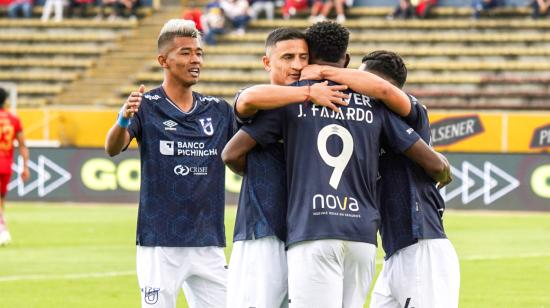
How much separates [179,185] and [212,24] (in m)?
27.0

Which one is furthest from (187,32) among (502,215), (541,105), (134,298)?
(541,105)

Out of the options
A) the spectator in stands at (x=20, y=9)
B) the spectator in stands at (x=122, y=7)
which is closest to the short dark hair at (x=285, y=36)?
the spectator in stands at (x=122, y=7)

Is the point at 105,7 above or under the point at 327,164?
under

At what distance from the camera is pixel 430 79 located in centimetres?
3119

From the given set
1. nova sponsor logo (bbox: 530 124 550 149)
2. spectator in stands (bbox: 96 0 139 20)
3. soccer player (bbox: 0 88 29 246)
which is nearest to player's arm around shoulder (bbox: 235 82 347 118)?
soccer player (bbox: 0 88 29 246)

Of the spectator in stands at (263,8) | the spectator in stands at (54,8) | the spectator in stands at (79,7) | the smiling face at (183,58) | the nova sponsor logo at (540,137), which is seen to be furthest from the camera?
the spectator in stands at (79,7)

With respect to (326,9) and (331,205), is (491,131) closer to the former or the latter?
(326,9)

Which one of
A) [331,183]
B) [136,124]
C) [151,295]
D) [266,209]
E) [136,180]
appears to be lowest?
[136,180]

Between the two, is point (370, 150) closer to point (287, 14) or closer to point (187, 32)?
point (187, 32)

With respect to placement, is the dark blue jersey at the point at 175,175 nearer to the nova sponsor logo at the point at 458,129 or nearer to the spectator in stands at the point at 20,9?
the nova sponsor logo at the point at 458,129

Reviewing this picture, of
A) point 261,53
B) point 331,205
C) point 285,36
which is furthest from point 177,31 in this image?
point 261,53

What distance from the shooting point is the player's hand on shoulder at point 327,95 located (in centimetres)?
639

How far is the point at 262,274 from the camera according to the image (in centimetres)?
669

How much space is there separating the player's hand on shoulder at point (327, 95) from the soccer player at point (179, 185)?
1665 millimetres
